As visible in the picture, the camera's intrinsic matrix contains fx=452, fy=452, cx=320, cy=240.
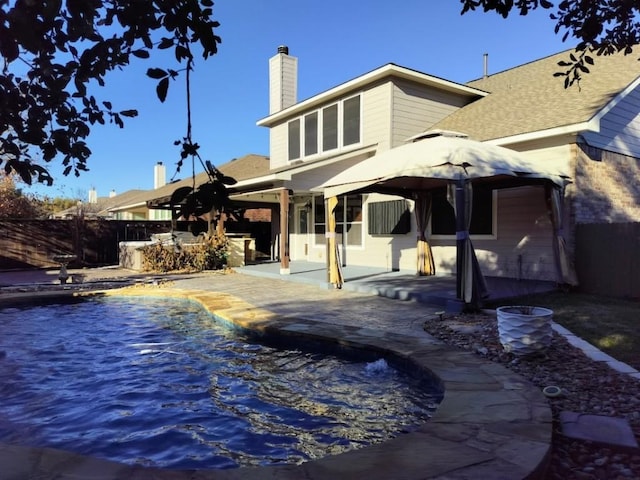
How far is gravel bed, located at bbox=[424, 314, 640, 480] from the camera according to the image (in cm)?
258

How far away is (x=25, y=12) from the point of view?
156cm

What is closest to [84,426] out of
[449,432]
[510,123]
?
[449,432]

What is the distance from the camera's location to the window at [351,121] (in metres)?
13.2

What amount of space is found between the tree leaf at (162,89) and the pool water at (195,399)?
2.45m

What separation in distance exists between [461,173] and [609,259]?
3.87m

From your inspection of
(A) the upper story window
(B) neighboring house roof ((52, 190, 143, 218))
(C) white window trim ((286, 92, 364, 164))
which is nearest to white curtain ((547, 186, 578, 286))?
(C) white window trim ((286, 92, 364, 164))

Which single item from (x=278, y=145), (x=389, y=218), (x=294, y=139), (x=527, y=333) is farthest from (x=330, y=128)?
(x=527, y=333)

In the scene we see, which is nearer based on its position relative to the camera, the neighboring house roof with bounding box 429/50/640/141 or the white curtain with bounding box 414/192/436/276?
the neighboring house roof with bounding box 429/50/640/141

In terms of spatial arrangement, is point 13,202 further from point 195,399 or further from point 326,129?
point 195,399

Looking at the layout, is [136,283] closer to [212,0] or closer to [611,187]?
[212,0]

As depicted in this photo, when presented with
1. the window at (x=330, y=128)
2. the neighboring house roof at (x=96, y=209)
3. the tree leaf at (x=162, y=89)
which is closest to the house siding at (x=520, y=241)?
the window at (x=330, y=128)

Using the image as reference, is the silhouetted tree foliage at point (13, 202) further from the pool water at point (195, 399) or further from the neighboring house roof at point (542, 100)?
the neighboring house roof at point (542, 100)

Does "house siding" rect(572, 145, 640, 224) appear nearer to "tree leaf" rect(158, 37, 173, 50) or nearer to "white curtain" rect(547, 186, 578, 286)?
"white curtain" rect(547, 186, 578, 286)

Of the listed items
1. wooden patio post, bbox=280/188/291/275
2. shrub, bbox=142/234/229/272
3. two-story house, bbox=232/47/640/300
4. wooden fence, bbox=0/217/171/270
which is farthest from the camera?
wooden fence, bbox=0/217/171/270
